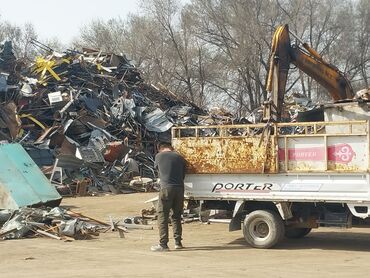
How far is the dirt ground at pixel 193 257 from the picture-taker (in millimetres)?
7844

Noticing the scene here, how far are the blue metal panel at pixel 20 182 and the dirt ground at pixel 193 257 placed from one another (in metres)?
2.07

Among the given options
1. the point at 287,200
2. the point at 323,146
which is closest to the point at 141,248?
the point at 287,200

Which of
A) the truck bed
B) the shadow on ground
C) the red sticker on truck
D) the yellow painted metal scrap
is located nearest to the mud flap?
the truck bed

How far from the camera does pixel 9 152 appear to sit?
1425 cm

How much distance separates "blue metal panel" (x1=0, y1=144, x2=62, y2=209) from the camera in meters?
12.7

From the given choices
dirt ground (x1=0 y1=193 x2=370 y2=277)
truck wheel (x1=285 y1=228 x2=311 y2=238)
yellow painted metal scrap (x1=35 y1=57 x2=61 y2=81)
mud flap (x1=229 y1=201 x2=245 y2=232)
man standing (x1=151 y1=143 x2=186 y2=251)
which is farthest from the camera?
yellow painted metal scrap (x1=35 y1=57 x2=61 y2=81)

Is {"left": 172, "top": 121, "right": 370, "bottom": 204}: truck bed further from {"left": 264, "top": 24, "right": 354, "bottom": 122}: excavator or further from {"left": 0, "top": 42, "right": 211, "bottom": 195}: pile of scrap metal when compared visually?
{"left": 0, "top": 42, "right": 211, "bottom": 195}: pile of scrap metal

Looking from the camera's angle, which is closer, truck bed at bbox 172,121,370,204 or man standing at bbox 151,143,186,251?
truck bed at bbox 172,121,370,204

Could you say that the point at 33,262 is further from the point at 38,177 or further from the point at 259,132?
the point at 38,177

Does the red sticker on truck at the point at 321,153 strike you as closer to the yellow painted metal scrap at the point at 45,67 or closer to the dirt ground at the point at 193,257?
the dirt ground at the point at 193,257

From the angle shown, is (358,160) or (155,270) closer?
(155,270)

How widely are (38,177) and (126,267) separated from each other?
6.49 meters

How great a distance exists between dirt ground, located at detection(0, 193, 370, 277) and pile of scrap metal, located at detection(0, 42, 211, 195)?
10.1 m

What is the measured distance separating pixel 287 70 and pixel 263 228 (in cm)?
465
